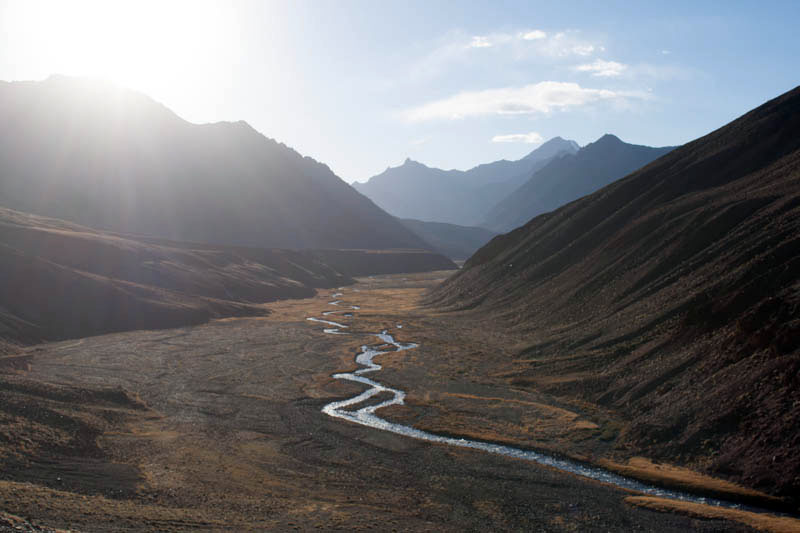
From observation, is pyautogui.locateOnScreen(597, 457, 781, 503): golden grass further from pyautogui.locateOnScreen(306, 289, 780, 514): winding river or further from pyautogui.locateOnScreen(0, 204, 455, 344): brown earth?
pyautogui.locateOnScreen(0, 204, 455, 344): brown earth

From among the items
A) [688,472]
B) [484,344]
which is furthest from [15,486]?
[484,344]

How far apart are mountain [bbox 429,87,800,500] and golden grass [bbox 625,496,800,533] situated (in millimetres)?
2398

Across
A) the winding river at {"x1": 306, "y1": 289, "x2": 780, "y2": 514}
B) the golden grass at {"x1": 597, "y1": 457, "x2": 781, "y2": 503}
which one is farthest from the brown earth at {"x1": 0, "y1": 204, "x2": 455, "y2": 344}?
the golden grass at {"x1": 597, "y1": 457, "x2": 781, "y2": 503}

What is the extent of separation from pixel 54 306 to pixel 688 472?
95949mm

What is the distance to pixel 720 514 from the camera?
2939 centimetres

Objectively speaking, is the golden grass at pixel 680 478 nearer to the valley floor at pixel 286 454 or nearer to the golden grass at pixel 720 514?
the valley floor at pixel 286 454

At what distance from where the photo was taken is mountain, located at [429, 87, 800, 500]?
3694 centimetres

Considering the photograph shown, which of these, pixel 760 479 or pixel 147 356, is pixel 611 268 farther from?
pixel 147 356

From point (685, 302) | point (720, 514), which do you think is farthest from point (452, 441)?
point (685, 302)

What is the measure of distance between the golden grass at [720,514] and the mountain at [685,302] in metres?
2.40

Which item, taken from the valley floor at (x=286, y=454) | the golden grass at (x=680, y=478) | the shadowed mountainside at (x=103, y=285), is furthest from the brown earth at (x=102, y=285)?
the golden grass at (x=680, y=478)

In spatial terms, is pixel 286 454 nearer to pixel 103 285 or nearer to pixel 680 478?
pixel 680 478

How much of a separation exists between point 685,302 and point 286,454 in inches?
1710

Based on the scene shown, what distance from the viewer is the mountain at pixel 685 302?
36.9m
